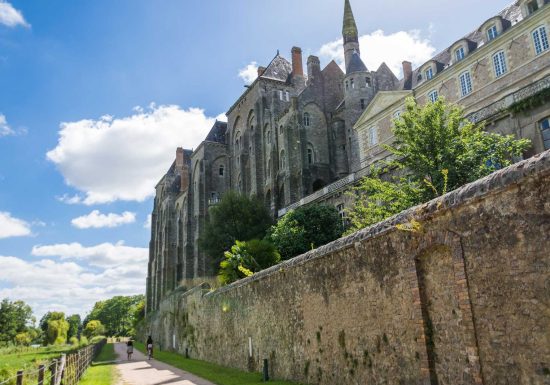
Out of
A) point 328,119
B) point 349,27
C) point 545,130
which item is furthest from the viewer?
point 328,119

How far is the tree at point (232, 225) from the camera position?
132 ft

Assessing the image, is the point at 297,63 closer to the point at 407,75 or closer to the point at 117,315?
the point at 407,75

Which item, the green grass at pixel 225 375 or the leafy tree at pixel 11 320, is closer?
the green grass at pixel 225 375

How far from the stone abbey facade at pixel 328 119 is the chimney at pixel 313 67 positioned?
Result: 0.52 feet

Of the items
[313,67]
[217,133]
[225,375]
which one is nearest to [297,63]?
[313,67]

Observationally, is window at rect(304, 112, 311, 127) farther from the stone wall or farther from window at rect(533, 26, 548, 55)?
the stone wall

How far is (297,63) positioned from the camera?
52875 mm

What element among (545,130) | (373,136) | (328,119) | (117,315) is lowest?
(117,315)

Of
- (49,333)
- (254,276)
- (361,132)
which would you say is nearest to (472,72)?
(361,132)

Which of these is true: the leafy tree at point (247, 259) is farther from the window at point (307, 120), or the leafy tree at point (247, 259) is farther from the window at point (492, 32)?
the window at point (307, 120)

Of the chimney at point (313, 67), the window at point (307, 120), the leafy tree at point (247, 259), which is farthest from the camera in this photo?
the chimney at point (313, 67)

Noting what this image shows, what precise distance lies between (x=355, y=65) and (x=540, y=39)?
18.3 metres

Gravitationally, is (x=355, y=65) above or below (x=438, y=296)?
above

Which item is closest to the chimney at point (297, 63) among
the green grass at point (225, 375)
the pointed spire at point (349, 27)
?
the pointed spire at point (349, 27)
